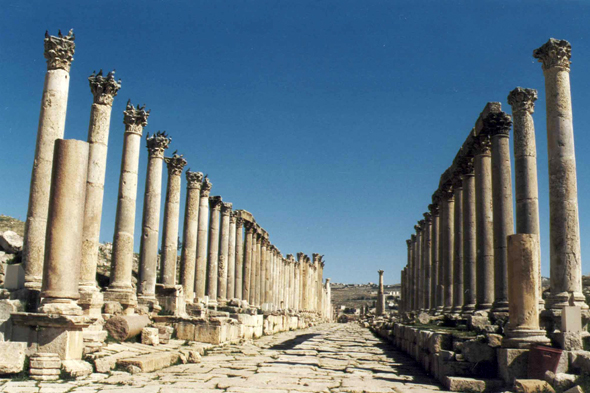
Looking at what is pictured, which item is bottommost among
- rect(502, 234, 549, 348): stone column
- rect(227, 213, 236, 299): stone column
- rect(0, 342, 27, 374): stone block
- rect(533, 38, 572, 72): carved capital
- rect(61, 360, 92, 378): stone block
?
rect(61, 360, 92, 378): stone block

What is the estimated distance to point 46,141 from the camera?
14.4m

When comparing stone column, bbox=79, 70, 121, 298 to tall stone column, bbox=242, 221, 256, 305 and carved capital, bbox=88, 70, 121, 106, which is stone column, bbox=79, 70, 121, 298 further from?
tall stone column, bbox=242, 221, 256, 305

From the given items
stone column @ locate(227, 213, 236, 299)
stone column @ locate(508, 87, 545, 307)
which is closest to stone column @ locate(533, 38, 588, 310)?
stone column @ locate(508, 87, 545, 307)

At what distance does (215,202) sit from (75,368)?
20.1m

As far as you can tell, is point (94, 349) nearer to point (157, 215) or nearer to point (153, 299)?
point (153, 299)

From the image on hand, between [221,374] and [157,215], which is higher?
[157,215]

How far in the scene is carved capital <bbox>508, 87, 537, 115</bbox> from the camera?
1619 centimetres

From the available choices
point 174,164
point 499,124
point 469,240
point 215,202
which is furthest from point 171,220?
point 499,124

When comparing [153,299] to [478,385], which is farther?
[153,299]

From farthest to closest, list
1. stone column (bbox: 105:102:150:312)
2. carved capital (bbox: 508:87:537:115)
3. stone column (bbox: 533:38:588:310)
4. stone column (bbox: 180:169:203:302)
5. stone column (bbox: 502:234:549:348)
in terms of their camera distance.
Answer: stone column (bbox: 180:169:203:302) < stone column (bbox: 105:102:150:312) < carved capital (bbox: 508:87:537:115) < stone column (bbox: 533:38:588:310) < stone column (bbox: 502:234:549:348)

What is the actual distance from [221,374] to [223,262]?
19774 millimetres

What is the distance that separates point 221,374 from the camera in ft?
38.2

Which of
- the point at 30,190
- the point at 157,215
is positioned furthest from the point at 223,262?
the point at 30,190

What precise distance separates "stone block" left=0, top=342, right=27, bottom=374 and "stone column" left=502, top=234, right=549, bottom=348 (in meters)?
8.27
